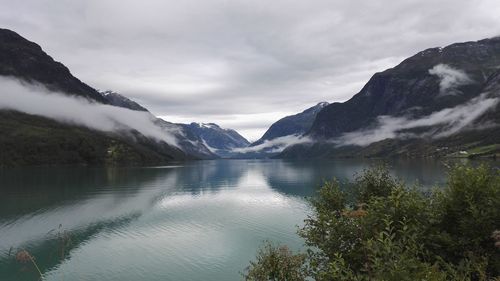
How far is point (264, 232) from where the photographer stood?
9881cm

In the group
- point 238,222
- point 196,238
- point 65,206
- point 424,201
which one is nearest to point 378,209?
point 424,201

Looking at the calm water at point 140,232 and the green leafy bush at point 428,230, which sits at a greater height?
the green leafy bush at point 428,230

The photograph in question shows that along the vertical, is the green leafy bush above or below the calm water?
above

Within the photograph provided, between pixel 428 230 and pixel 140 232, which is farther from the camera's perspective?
pixel 140 232

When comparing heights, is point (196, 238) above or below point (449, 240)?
below

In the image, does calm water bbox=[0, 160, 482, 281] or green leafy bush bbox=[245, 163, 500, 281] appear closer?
green leafy bush bbox=[245, 163, 500, 281]

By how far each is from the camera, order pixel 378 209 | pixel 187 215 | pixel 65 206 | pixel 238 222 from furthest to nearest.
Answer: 1. pixel 65 206
2. pixel 187 215
3. pixel 238 222
4. pixel 378 209

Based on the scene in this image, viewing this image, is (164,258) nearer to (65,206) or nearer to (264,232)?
(264,232)

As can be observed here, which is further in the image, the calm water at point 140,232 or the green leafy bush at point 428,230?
the calm water at point 140,232

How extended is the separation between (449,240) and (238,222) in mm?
85552

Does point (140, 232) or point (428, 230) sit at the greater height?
point (428, 230)

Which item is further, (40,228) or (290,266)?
(40,228)

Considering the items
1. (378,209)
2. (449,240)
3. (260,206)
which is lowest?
(260,206)

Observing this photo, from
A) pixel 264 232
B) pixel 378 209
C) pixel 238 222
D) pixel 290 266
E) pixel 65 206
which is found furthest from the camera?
pixel 65 206
